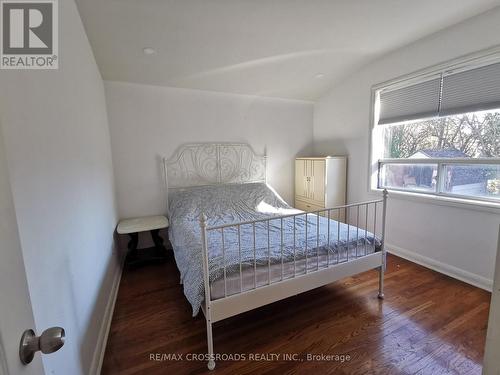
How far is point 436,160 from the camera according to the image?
2.58 meters

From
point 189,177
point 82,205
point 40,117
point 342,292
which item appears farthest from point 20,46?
point 342,292

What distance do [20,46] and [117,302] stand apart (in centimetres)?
207

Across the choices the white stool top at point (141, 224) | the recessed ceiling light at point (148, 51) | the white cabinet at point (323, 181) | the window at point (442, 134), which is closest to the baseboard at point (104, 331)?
the white stool top at point (141, 224)

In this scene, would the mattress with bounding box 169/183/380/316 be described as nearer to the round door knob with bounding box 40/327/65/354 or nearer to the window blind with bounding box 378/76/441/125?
the round door knob with bounding box 40/327/65/354

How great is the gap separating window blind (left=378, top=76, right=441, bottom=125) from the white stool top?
10.1 feet

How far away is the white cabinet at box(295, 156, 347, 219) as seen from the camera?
11.3 feet

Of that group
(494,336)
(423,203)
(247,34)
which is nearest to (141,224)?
(247,34)

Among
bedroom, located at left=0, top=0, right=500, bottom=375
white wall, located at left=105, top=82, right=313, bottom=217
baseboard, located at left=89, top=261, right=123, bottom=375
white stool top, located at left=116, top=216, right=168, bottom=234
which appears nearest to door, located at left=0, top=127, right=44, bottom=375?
bedroom, located at left=0, top=0, right=500, bottom=375

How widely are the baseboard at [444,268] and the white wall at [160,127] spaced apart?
216 cm

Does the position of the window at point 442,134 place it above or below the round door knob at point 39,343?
above

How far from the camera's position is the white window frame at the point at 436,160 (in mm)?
2150

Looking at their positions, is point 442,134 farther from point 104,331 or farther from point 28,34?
point 104,331

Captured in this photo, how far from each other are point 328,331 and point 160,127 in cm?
292

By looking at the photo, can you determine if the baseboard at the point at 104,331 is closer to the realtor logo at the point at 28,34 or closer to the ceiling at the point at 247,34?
the realtor logo at the point at 28,34
